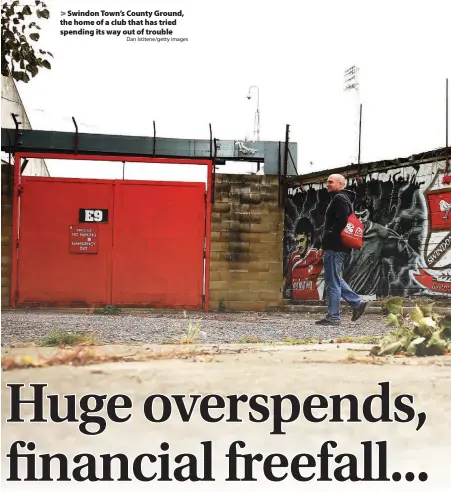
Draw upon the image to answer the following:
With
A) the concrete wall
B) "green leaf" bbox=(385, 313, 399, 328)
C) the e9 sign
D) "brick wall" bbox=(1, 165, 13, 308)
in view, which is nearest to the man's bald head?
"green leaf" bbox=(385, 313, 399, 328)

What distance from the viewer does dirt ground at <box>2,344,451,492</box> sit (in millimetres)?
2350

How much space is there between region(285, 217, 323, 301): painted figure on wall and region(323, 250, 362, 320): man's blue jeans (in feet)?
0.12

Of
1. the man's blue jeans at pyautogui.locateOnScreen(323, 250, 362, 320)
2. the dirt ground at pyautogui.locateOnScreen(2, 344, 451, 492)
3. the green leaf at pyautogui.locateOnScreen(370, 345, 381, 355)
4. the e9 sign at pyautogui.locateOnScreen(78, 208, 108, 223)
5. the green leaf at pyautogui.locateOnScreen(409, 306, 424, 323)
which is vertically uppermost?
the e9 sign at pyautogui.locateOnScreen(78, 208, 108, 223)

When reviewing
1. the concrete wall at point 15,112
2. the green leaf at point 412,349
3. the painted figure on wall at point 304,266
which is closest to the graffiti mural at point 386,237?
the painted figure on wall at point 304,266

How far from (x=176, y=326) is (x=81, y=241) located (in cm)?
56

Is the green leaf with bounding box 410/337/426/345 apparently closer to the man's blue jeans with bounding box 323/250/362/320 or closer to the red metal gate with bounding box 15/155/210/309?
the man's blue jeans with bounding box 323/250/362/320

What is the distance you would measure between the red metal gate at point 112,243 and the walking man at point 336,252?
54cm

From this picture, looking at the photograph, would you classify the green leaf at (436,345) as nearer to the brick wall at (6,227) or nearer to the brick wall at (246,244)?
the brick wall at (246,244)

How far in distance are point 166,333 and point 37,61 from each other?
125 centimetres

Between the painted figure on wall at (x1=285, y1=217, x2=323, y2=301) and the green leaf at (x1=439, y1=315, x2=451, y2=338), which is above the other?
the painted figure on wall at (x1=285, y1=217, x2=323, y2=301)

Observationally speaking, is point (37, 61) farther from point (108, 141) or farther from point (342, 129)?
point (342, 129)

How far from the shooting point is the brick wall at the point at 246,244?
2836 millimetres

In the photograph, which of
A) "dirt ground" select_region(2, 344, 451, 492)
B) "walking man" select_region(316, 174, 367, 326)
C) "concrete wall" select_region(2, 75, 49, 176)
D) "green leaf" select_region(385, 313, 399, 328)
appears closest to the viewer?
"dirt ground" select_region(2, 344, 451, 492)

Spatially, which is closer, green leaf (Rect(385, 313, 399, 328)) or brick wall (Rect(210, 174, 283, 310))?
green leaf (Rect(385, 313, 399, 328))
